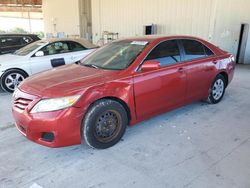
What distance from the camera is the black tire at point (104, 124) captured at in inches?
108

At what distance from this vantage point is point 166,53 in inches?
139

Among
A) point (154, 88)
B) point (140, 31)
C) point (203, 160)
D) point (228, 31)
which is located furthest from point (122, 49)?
point (140, 31)

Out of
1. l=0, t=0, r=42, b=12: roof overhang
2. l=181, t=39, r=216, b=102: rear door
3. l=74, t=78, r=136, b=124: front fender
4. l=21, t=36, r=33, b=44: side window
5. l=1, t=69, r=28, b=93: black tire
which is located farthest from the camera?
l=0, t=0, r=42, b=12: roof overhang

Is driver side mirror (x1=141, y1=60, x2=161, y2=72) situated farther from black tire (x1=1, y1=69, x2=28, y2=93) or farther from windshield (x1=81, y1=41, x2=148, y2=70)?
black tire (x1=1, y1=69, x2=28, y2=93)

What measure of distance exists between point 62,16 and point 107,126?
1745cm

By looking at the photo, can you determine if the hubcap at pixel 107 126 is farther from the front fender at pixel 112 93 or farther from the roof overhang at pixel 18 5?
the roof overhang at pixel 18 5

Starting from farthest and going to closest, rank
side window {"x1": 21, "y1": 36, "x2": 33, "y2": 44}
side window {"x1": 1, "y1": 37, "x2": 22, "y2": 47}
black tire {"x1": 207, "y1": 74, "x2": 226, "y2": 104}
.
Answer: side window {"x1": 21, "y1": 36, "x2": 33, "y2": 44} → side window {"x1": 1, "y1": 37, "x2": 22, "y2": 47} → black tire {"x1": 207, "y1": 74, "x2": 226, "y2": 104}

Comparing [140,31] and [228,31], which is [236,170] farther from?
[140,31]

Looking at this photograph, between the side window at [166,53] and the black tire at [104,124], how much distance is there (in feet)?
2.87

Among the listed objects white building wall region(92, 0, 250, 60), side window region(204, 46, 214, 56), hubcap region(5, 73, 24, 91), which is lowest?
hubcap region(5, 73, 24, 91)

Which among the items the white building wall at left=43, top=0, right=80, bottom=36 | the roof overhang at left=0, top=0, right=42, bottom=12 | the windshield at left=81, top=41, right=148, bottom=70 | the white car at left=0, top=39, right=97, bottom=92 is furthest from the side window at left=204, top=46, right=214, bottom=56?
the roof overhang at left=0, top=0, right=42, bottom=12

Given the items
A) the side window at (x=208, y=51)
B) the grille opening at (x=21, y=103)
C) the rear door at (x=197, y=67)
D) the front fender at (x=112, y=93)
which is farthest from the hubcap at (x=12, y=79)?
the side window at (x=208, y=51)

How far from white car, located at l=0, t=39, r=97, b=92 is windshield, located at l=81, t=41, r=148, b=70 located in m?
2.31

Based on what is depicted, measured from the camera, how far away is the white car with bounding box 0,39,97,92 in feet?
18.3
